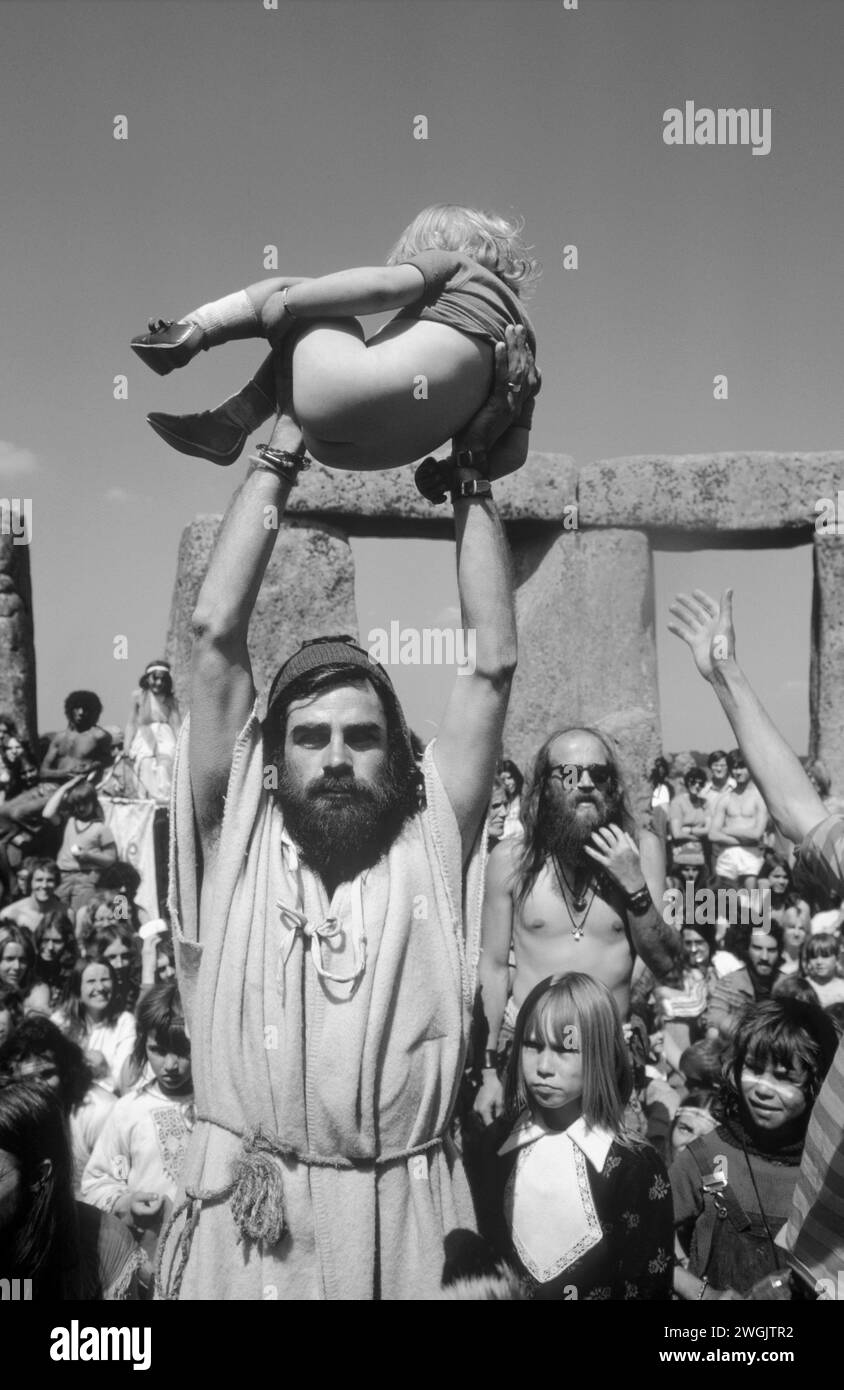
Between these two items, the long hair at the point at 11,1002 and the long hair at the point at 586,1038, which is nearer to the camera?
the long hair at the point at 586,1038

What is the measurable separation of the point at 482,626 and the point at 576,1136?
3.66ft

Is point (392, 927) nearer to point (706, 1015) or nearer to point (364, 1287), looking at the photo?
point (364, 1287)

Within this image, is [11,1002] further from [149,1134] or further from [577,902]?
[577,902]

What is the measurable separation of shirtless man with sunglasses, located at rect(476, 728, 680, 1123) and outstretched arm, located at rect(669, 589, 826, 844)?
114 cm

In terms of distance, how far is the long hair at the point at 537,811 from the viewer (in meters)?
3.91

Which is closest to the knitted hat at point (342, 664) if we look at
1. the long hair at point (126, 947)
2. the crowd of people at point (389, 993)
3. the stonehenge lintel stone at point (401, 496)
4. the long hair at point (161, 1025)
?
the crowd of people at point (389, 993)

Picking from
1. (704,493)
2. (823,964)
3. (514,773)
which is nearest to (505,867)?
(823,964)

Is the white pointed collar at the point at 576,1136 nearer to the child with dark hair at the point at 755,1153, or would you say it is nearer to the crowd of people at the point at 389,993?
the crowd of people at the point at 389,993

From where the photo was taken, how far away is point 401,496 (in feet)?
33.9

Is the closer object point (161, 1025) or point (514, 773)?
point (161, 1025)

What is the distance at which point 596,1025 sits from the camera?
2.87m

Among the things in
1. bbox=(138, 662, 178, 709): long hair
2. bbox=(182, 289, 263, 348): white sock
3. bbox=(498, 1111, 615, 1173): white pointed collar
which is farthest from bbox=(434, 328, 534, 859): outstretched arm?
bbox=(138, 662, 178, 709): long hair

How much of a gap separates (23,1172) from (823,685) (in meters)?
9.02
